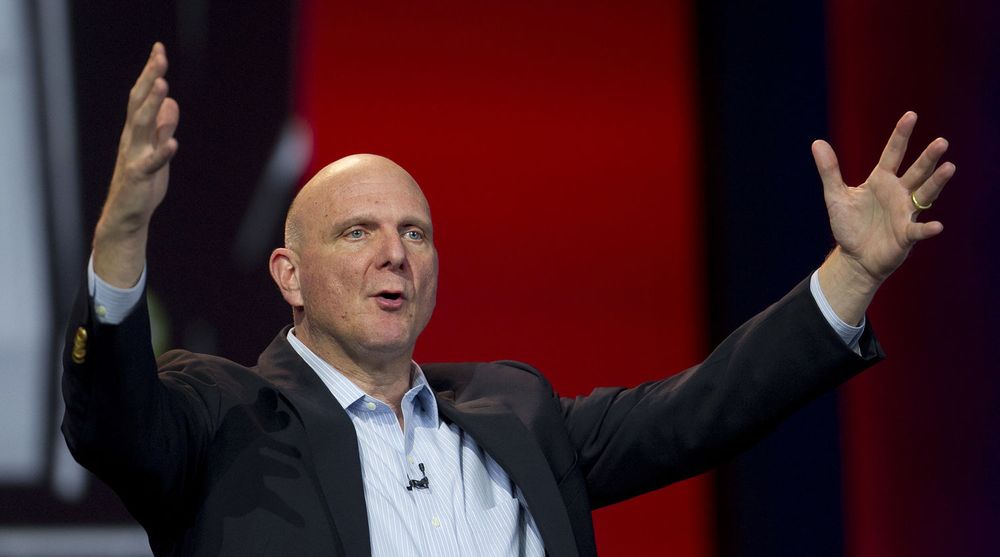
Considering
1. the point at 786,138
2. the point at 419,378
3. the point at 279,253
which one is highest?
the point at 786,138

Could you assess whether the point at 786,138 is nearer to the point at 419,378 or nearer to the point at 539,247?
the point at 539,247

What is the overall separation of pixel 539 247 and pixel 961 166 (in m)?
0.95

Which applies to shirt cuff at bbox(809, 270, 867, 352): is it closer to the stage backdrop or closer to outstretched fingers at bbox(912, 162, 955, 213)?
outstretched fingers at bbox(912, 162, 955, 213)

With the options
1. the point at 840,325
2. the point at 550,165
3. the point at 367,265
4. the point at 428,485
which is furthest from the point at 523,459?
the point at 550,165

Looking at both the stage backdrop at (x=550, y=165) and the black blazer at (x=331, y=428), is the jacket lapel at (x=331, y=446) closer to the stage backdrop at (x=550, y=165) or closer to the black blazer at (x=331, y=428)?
the black blazer at (x=331, y=428)

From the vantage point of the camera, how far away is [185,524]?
156cm

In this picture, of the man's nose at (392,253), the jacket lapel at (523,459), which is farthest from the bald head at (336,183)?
the jacket lapel at (523,459)

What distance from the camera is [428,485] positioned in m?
1.69

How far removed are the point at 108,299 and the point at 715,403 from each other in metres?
0.88

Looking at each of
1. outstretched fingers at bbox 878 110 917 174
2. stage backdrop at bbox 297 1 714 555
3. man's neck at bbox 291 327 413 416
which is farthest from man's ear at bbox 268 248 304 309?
outstretched fingers at bbox 878 110 917 174

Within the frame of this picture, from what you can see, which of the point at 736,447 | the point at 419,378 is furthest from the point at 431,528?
the point at 736,447

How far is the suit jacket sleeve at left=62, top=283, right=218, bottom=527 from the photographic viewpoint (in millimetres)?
1336

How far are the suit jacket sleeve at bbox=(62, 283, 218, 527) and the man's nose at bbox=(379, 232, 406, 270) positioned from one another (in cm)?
43

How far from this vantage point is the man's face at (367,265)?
5.85 feet
